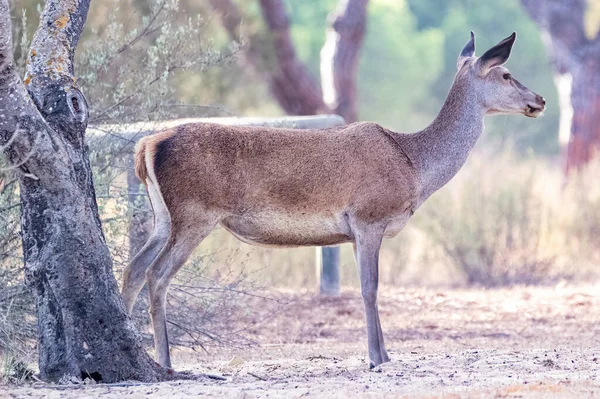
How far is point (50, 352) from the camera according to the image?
652cm

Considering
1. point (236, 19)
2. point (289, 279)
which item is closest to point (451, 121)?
point (289, 279)

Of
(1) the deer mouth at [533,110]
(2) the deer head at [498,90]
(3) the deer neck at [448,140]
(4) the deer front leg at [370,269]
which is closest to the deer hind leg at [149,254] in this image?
(4) the deer front leg at [370,269]

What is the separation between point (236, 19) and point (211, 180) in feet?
42.0

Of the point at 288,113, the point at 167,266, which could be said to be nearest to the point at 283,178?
the point at 167,266

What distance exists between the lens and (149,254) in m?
7.66

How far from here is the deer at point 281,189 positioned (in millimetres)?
7348

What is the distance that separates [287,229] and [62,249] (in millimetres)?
1844

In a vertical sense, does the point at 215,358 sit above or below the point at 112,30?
below

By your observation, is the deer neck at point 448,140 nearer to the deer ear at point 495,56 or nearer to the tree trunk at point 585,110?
the deer ear at point 495,56

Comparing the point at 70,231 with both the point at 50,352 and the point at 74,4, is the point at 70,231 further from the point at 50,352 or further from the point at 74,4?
the point at 74,4

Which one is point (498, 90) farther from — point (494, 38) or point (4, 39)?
point (494, 38)

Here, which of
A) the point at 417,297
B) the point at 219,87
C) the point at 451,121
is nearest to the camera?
the point at 451,121

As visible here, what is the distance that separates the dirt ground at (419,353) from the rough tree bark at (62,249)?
264mm

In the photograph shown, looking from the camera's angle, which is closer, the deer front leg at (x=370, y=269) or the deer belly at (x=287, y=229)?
the deer belly at (x=287, y=229)
